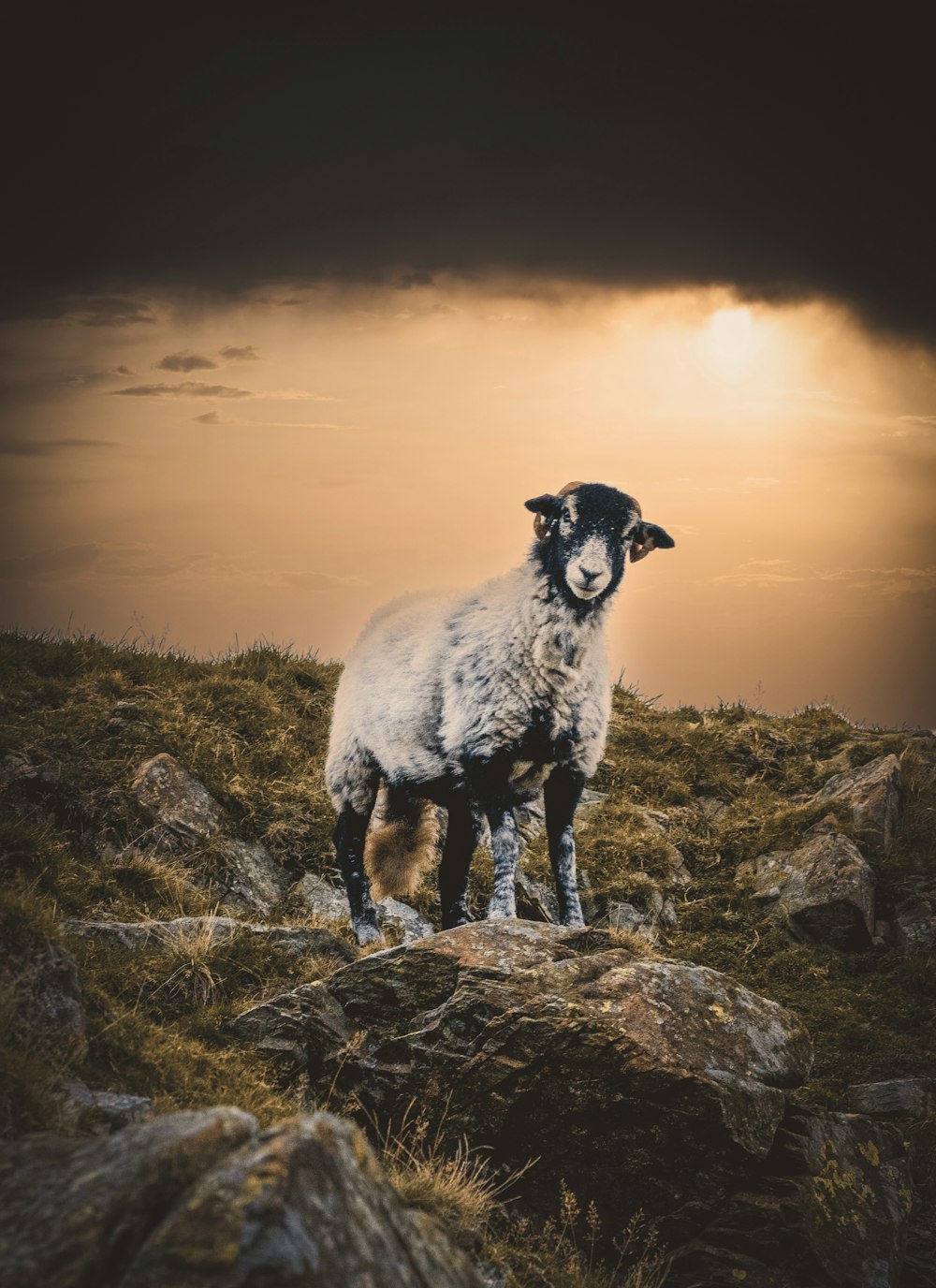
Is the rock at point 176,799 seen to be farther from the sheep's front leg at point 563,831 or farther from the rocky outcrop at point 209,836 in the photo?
the sheep's front leg at point 563,831

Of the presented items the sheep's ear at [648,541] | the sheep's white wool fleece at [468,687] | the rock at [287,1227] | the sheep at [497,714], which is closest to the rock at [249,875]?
the sheep at [497,714]

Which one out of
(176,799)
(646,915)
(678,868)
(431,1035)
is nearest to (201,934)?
(431,1035)

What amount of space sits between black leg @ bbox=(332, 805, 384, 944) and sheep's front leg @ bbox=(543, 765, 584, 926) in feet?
7.90

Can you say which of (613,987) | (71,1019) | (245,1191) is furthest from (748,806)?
(245,1191)

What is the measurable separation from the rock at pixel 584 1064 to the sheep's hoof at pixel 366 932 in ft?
9.94

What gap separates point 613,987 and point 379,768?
4.42 m

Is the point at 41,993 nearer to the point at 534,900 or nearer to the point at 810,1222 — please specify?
the point at 810,1222

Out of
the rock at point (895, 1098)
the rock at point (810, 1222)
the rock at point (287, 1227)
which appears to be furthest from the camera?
the rock at point (895, 1098)

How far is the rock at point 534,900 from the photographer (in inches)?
490

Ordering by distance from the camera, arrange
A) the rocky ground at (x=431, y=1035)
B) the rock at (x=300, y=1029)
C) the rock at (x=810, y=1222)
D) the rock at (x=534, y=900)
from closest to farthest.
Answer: the rocky ground at (x=431, y=1035), the rock at (x=810, y=1222), the rock at (x=300, y=1029), the rock at (x=534, y=900)

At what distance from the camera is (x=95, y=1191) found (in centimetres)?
354

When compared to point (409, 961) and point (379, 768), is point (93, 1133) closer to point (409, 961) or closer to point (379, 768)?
point (409, 961)

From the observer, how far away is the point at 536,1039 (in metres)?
6.93

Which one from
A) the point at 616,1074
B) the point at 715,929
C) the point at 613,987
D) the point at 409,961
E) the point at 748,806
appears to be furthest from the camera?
the point at 748,806
